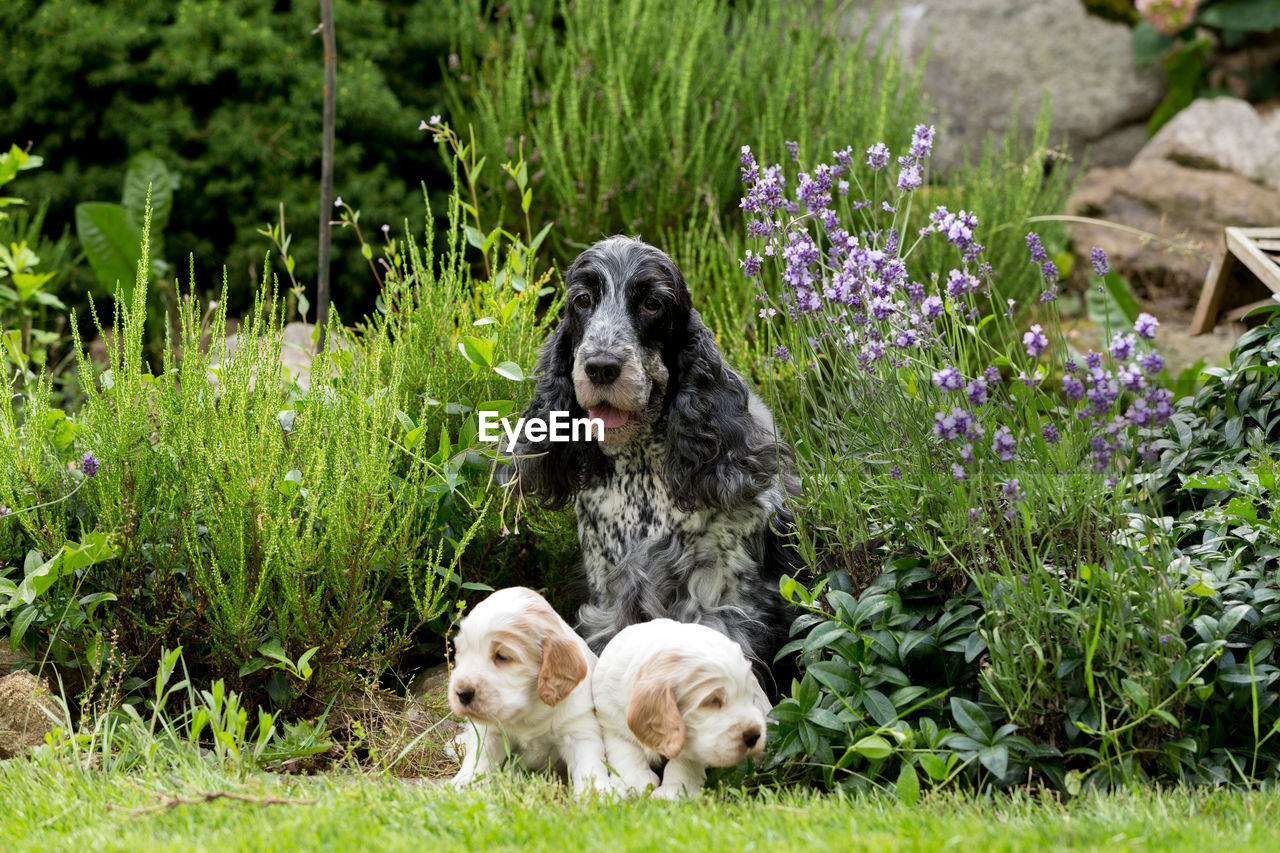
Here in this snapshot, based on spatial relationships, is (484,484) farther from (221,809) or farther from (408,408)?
(221,809)

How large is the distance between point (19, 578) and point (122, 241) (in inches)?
106

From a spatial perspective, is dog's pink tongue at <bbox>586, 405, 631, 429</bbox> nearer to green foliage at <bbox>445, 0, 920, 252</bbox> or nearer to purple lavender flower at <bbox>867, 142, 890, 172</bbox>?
purple lavender flower at <bbox>867, 142, 890, 172</bbox>

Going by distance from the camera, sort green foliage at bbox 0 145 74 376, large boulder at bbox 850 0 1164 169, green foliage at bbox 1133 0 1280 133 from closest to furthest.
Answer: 1. green foliage at bbox 0 145 74 376
2. green foliage at bbox 1133 0 1280 133
3. large boulder at bbox 850 0 1164 169

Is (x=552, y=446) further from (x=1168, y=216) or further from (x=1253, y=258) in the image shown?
(x=1168, y=216)

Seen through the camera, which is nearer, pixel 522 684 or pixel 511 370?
pixel 522 684

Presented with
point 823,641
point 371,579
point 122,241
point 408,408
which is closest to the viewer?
point 823,641

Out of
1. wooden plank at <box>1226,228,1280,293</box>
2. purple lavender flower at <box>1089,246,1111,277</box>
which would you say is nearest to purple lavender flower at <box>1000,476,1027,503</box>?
purple lavender flower at <box>1089,246,1111,277</box>

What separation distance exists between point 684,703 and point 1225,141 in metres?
6.99

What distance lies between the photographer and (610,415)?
3.42 metres

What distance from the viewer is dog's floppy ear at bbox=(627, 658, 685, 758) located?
9.23 ft

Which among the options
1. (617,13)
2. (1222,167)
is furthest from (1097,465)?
(1222,167)

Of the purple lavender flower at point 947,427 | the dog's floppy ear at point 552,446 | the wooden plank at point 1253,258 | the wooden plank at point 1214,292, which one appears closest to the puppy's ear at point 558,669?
the dog's floppy ear at point 552,446

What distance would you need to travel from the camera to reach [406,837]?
2.48 meters

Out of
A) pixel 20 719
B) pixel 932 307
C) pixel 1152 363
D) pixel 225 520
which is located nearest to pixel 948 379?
pixel 932 307
